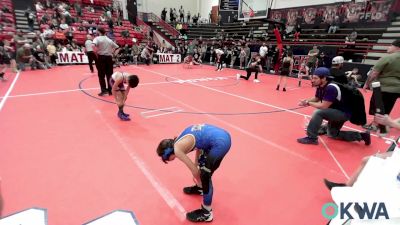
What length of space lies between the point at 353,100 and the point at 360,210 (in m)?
3.41

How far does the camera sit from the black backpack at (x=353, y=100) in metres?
4.04

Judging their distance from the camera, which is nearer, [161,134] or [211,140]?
[211,140]

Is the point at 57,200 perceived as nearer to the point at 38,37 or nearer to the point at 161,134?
Answer: the point at 161,134

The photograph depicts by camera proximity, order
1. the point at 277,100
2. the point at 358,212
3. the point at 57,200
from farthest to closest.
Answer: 1. the point at 277,100
2. the point at 57,200
3. the point at 358,212

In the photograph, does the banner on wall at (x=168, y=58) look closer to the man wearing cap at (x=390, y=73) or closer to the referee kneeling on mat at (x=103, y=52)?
the referee kneeling on mat at (x=103, y=52)

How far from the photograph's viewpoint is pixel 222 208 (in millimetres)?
2652

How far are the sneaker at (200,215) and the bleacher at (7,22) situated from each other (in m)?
16.2

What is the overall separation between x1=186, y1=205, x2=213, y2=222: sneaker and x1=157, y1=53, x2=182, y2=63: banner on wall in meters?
15.5

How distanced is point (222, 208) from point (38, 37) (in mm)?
13692

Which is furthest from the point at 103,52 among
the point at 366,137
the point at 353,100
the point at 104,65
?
the point at 366,137

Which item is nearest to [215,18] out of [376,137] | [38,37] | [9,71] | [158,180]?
[38,37]

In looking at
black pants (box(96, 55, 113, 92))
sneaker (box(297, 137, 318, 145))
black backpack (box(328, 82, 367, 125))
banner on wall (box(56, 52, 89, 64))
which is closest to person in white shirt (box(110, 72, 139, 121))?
black pants (box(96, 55, 113, 92))

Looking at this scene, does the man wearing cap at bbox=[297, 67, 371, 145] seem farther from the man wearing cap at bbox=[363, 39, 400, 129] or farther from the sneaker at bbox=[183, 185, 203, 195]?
the sneaker at bbox=[183, 185, 203, 195]

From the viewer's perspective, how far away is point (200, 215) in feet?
7.94
